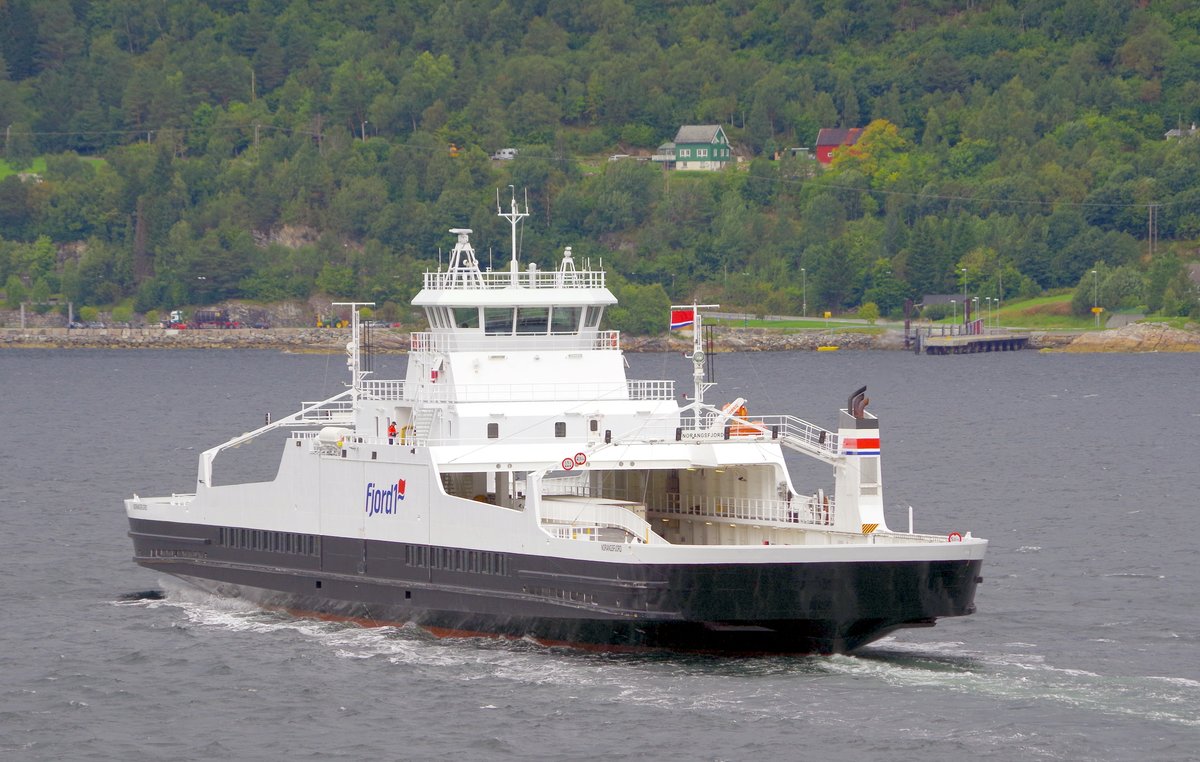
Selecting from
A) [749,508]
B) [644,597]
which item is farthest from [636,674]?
[749,508]

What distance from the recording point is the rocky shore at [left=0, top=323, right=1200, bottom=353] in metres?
161

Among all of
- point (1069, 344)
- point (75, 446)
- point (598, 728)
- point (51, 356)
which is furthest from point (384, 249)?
point (598, 728)

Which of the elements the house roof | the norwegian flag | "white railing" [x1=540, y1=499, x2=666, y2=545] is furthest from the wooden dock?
"white railing" [x1=540, y1=499, x2=666, y2=545]

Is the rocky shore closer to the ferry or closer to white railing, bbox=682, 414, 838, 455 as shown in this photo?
the ferry

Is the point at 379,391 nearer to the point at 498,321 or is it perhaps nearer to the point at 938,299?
the point at 498,321

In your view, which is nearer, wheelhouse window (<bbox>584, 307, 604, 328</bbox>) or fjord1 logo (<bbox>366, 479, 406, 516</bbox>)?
fjord1 logo (<bbox>366, 479, 406, 516</bbox>)

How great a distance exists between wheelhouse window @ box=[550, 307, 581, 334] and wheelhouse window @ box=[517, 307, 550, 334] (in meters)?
0.12

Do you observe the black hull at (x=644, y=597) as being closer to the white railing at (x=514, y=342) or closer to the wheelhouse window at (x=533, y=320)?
the white railing at (x=514, y=342)

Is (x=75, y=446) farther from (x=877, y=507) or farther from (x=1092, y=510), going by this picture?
(x=877, y=507)

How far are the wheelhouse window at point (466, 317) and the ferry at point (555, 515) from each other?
38 mm

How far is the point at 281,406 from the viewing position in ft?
342

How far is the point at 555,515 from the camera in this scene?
122 feet

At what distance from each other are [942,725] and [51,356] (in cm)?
15338

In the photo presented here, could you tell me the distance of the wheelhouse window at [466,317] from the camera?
135 ft
